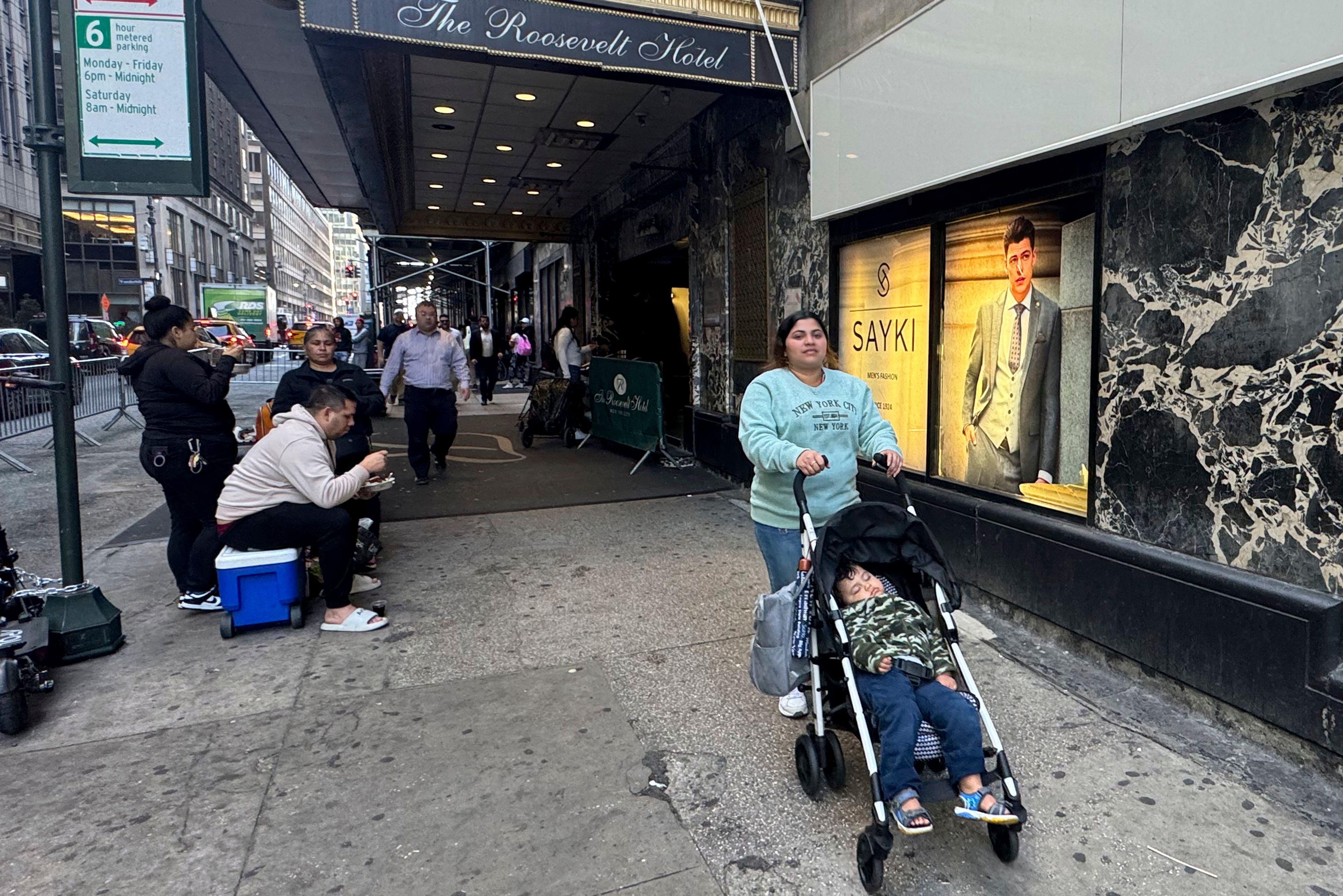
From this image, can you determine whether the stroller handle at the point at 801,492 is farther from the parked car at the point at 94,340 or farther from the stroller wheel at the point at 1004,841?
the parked car at the point at 94,340

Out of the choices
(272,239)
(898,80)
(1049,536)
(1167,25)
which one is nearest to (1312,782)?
(1049,536)

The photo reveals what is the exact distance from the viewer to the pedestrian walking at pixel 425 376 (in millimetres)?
8539

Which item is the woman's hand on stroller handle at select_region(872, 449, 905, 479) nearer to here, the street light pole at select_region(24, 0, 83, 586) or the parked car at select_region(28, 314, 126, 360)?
the street light pole at select_region(24, 0, 83, 586)

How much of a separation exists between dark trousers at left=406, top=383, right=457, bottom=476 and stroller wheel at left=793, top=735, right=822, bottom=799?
21.0 ft

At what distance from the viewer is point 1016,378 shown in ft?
16.2

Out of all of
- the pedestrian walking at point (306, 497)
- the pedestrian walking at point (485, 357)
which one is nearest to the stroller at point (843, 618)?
the pedestrian walking at point (306, 497)

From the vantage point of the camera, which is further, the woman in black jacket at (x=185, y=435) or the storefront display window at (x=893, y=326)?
the storefront display window at (x=893, y=326)

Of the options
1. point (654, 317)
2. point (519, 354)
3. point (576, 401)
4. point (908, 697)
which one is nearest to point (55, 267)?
point (908, 697)

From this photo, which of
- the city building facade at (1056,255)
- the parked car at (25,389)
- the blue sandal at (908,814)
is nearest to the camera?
the blue sandal at (908,814)

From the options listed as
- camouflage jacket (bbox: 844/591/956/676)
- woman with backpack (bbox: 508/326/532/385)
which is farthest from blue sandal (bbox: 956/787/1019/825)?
woman with backpack (bbox: 508/326/532/385)

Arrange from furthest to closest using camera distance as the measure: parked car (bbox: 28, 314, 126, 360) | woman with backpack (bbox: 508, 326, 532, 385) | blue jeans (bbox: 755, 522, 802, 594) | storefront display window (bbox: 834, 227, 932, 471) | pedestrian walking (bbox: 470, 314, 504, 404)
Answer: woman with backpack (bbox: 508, 326, 532, 385), parked car (bbox: 28, 314, 126, 360), pedestrian walking (bbox: 470, 314, 504, 404), storefront display window (bbox: 834, 227, 932, 471), blue jeans (bbox: 755, 522, 802, 594)

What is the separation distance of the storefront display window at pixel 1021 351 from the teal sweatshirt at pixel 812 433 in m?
1.61

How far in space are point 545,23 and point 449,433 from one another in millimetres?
4571

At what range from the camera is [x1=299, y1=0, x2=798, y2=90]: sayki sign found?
533 centimetres
